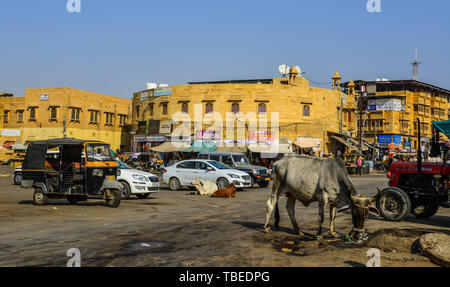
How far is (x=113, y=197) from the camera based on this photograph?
14547mm

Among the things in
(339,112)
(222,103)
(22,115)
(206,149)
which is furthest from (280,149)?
(22,115)

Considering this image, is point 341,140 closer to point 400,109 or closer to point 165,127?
point 165,127

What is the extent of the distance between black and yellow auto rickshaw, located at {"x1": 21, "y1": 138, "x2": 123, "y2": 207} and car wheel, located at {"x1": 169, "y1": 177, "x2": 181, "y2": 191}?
25.1 feet

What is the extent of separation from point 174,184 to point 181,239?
47.3ft

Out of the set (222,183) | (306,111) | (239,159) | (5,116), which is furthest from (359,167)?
(5,116)

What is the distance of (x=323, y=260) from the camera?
684 centimetres

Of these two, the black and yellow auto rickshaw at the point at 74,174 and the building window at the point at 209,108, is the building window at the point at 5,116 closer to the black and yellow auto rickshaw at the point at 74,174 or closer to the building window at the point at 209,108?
the building window at the point at 209,108

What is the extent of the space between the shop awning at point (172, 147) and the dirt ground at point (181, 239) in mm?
31281

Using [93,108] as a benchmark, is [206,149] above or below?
below

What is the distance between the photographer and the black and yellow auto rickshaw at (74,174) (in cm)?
1451

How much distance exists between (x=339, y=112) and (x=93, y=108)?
34.4m
